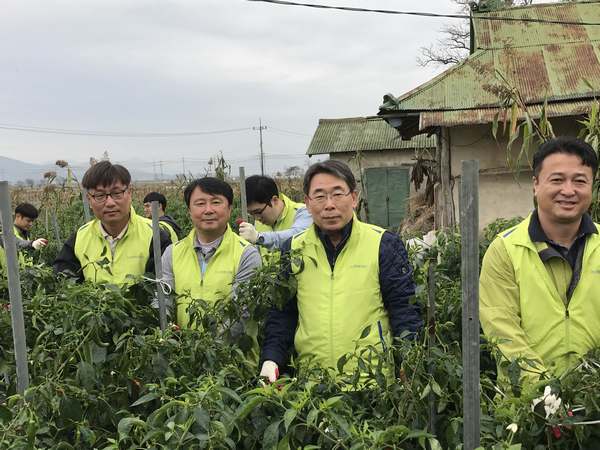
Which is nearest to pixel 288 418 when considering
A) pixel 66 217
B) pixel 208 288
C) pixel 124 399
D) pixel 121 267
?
pixel 124 399

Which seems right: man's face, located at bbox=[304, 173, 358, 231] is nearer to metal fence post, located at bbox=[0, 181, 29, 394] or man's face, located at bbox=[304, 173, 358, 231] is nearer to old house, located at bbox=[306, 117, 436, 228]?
metal fence post, located at bbox=[0, 181, 29, 394]

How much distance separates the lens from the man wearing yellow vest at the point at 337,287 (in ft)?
6.10

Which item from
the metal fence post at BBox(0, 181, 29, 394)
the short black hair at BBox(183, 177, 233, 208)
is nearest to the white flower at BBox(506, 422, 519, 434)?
the metal fence post at BBox(0, 181, 29, 394)

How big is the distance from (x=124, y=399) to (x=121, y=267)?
947 millimetres

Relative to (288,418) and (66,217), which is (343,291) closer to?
(288,418)

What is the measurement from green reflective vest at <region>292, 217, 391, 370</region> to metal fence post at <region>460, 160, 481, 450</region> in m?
0.60

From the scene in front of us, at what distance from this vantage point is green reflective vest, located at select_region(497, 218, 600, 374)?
1.65 m

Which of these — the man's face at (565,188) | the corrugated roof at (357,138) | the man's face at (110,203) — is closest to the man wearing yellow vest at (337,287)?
the man's face at (565,188)

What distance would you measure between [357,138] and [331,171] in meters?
16.6

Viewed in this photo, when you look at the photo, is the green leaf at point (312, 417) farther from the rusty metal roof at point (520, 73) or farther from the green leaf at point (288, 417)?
the rusty metal roof at point (520, 73)

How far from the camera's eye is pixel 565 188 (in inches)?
65.5

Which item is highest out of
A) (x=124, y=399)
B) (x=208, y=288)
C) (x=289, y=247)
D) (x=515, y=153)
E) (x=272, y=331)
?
(x=515, y=153)

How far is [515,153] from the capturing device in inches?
221

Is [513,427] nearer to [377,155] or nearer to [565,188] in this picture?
[565,188]
